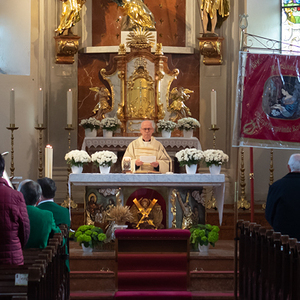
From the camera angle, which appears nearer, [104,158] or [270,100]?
[104,158]

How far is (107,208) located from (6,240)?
4013 millimetres

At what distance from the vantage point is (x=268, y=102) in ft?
27.2

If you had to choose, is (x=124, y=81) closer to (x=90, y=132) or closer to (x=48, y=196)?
(x=90, y=132)

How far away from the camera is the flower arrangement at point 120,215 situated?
7762 mm

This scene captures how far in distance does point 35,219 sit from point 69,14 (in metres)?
6.59

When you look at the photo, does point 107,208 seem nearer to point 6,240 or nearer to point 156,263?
point 156,263

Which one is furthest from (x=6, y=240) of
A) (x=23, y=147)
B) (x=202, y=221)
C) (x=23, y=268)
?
(x=23, y=147)

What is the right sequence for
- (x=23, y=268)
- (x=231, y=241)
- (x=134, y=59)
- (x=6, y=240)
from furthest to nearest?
(x=134, y=59), (x=231, y=241), (x=6, y=240), (x=23, y=268)

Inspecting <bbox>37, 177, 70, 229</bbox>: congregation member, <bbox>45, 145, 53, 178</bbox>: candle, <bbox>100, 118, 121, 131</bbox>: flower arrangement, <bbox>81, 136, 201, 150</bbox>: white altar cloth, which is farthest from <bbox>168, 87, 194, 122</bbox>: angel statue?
<bbox>37, 177, 70, 229</bbox>: congregation member

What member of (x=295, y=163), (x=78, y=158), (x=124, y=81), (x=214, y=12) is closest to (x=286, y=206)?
(x=295, y=163)

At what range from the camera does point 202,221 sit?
8.26 metres

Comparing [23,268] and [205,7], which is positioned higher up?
[205,7]

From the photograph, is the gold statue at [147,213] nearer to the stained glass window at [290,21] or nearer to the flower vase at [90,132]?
the flower vase at [90,132]

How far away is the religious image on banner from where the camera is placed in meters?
8.08
